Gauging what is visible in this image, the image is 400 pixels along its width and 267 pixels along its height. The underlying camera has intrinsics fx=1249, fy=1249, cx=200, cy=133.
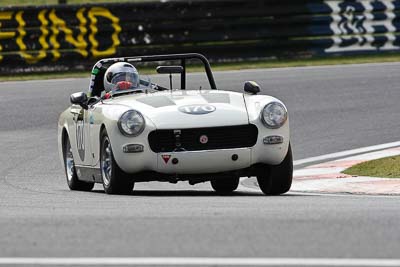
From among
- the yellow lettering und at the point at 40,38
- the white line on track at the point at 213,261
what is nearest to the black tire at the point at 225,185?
the white line on track at the point at 213,261

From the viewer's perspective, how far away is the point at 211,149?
9.60 meters

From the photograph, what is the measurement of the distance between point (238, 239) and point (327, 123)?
36.3ft

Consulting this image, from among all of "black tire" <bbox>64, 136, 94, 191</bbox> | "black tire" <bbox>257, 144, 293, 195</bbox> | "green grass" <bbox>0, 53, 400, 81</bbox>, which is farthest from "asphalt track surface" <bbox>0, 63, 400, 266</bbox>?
"green grass" <bbox>0, 53, 400, 81</bbox>

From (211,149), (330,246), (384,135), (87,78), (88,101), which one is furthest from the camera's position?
(87,78)

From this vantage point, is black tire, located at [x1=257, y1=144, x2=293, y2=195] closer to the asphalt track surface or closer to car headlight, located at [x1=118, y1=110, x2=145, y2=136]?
the asphalt track surface

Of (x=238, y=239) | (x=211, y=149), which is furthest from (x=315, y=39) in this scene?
(x=238, y=239)

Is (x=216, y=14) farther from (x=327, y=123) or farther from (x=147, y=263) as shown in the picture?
(x=147, y=263)

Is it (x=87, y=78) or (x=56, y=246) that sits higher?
(x=56, y=246)

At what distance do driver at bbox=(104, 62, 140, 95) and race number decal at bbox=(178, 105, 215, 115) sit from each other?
1449 mm

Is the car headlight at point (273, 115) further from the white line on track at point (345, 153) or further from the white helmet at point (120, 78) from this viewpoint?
the white line on track at point (345, 153)

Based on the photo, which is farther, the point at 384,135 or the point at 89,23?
the point at 89,23

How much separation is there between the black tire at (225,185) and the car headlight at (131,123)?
161 centimetres

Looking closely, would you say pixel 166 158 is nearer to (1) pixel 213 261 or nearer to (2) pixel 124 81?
(2) pixel 124 81

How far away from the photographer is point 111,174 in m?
9.88
